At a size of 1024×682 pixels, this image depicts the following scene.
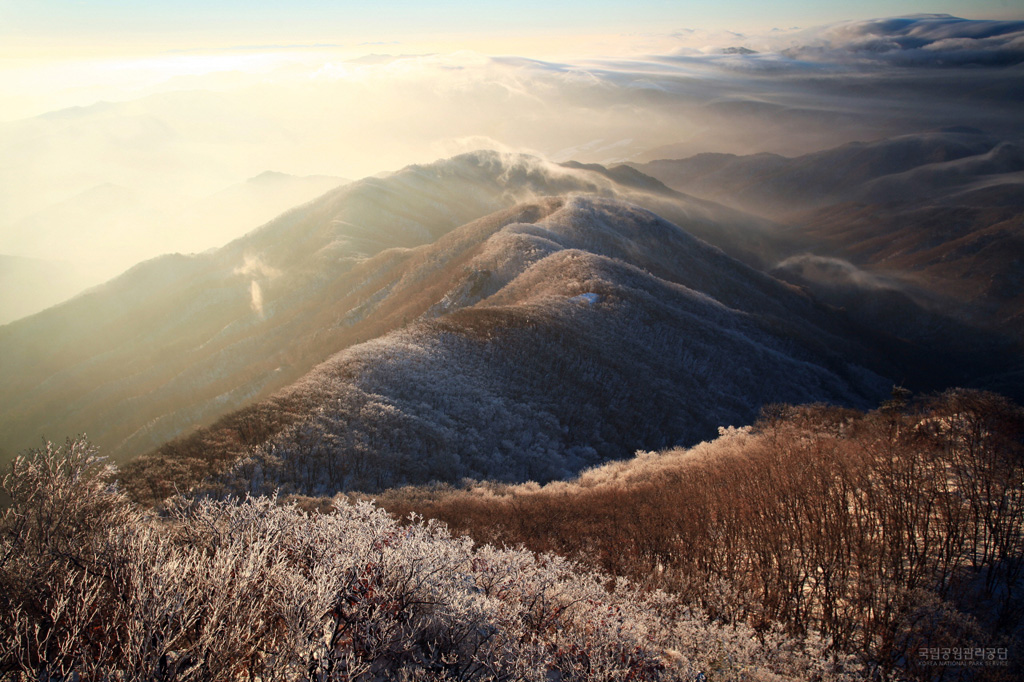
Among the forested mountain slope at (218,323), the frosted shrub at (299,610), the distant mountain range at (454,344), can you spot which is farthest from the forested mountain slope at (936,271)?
the frosted shrub at (299,610)

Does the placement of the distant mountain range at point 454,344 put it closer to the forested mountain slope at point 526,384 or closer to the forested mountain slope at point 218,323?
the forested mountain slope at point 526,384

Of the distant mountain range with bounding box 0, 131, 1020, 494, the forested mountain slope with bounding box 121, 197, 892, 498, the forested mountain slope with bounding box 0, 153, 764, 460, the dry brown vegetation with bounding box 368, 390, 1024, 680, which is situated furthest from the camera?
the forested mountain slope with bounding box 0, 153, 764, 460

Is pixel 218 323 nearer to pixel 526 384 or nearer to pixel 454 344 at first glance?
pixel 454 344

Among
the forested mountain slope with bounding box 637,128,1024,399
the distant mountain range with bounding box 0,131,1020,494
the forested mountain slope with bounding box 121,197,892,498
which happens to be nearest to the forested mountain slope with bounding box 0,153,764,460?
the distant mountain range with bounding box 0,131,1020,494

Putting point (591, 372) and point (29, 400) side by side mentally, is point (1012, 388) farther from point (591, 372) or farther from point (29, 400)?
point (29, 400)

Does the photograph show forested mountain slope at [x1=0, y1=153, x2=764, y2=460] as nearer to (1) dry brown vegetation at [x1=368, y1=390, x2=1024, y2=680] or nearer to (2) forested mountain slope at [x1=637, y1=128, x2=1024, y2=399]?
(1) dry brown vegetation at [x1=368, y1=390, x2=1024, y2=680]

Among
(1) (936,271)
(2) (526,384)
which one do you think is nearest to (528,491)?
(2) (526,384)
